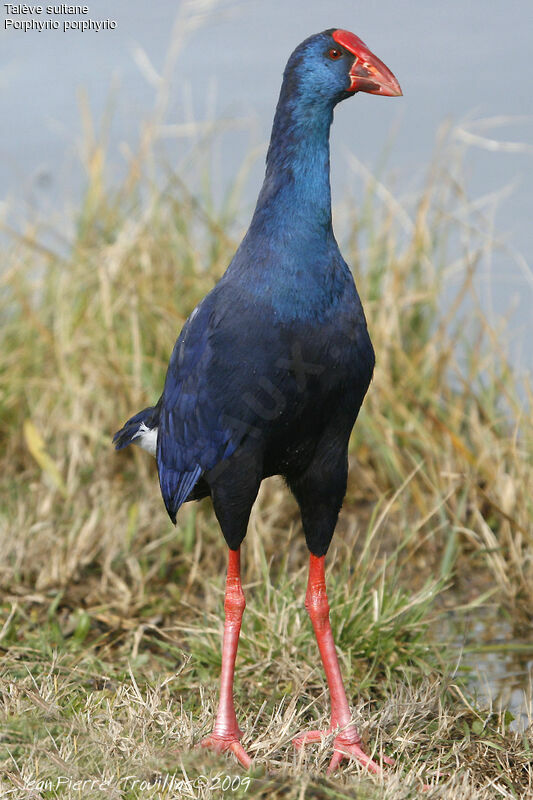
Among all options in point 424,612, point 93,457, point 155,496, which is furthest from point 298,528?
point 424,612

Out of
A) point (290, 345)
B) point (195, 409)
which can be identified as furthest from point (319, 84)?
point (195, 409)

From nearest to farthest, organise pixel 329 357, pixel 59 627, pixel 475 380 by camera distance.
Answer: pixel 329 357 < pixel 59 627 < pixel 475 380

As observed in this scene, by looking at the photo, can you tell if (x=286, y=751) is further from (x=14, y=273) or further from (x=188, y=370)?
(x=14, y=273)

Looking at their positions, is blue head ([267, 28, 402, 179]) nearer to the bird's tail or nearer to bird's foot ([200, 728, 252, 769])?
the bird's tail

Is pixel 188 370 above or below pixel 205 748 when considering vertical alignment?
above

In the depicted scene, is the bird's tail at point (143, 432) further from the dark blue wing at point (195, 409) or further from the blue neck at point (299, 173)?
the blue neck at point (299, 173)

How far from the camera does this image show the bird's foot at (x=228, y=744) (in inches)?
121

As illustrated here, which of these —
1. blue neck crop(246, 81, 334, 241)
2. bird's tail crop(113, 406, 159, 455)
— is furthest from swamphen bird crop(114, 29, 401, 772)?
bird's tail crop(113, 406, 159, 455)

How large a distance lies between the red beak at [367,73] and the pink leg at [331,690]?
1387 millimetres

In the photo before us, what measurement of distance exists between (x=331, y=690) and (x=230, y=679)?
0.31 m

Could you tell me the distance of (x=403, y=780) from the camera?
120 inches

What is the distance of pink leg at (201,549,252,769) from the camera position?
125 inches

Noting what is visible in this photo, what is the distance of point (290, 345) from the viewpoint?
297 centimetres

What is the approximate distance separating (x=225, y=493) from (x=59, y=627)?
58.7 inches
